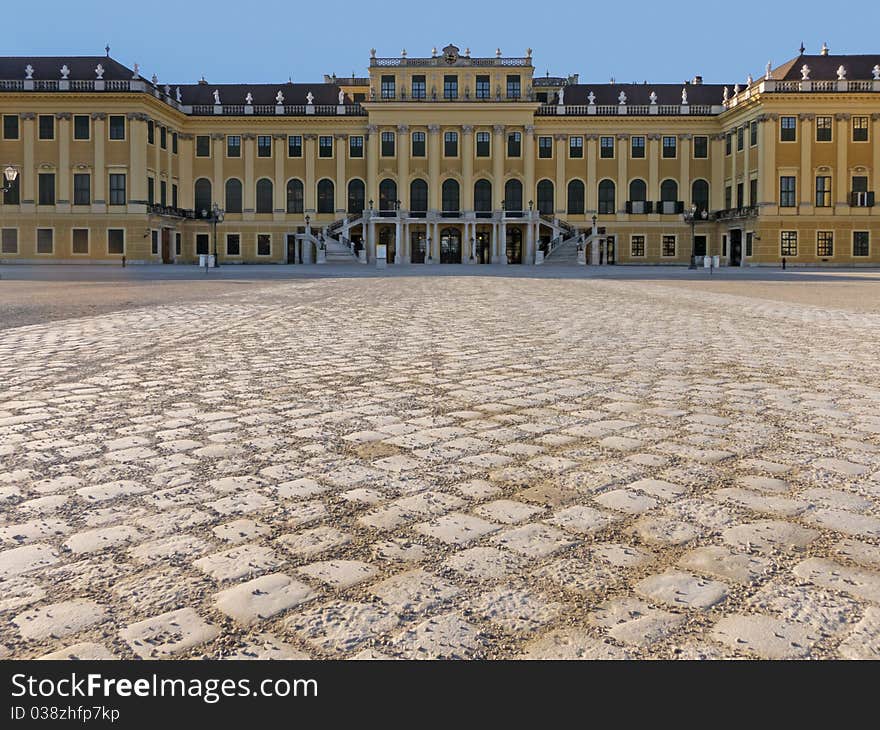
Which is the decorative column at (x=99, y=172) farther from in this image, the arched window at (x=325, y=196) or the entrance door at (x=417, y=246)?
the entrance door at (x=417, y=246)

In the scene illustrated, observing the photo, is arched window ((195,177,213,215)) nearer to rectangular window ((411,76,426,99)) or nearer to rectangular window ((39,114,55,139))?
rectangular window ((39,114,55,139))

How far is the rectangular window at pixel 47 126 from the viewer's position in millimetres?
60875

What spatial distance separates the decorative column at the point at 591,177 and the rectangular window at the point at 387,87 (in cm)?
1531

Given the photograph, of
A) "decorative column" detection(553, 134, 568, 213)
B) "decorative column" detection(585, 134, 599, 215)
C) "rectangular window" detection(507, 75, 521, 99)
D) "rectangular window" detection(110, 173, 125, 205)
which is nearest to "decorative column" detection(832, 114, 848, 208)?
"decorative column" detection(585, 134, 599, 215)

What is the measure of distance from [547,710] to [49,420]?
4.37 meters

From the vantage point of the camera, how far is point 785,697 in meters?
2.14

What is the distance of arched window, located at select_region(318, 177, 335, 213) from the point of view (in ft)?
226

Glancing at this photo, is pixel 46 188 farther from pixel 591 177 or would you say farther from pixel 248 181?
pixel 591 177

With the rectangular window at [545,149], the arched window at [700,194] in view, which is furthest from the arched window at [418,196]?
the arched window at [700,194]

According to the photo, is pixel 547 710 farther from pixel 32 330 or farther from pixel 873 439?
pixel 32 330

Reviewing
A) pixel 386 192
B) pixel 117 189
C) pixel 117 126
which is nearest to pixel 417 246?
pixel 386 192

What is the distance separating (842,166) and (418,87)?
30683 mm

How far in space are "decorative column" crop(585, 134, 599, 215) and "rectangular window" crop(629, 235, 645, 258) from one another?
12.2 ft

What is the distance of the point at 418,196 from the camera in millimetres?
68562
